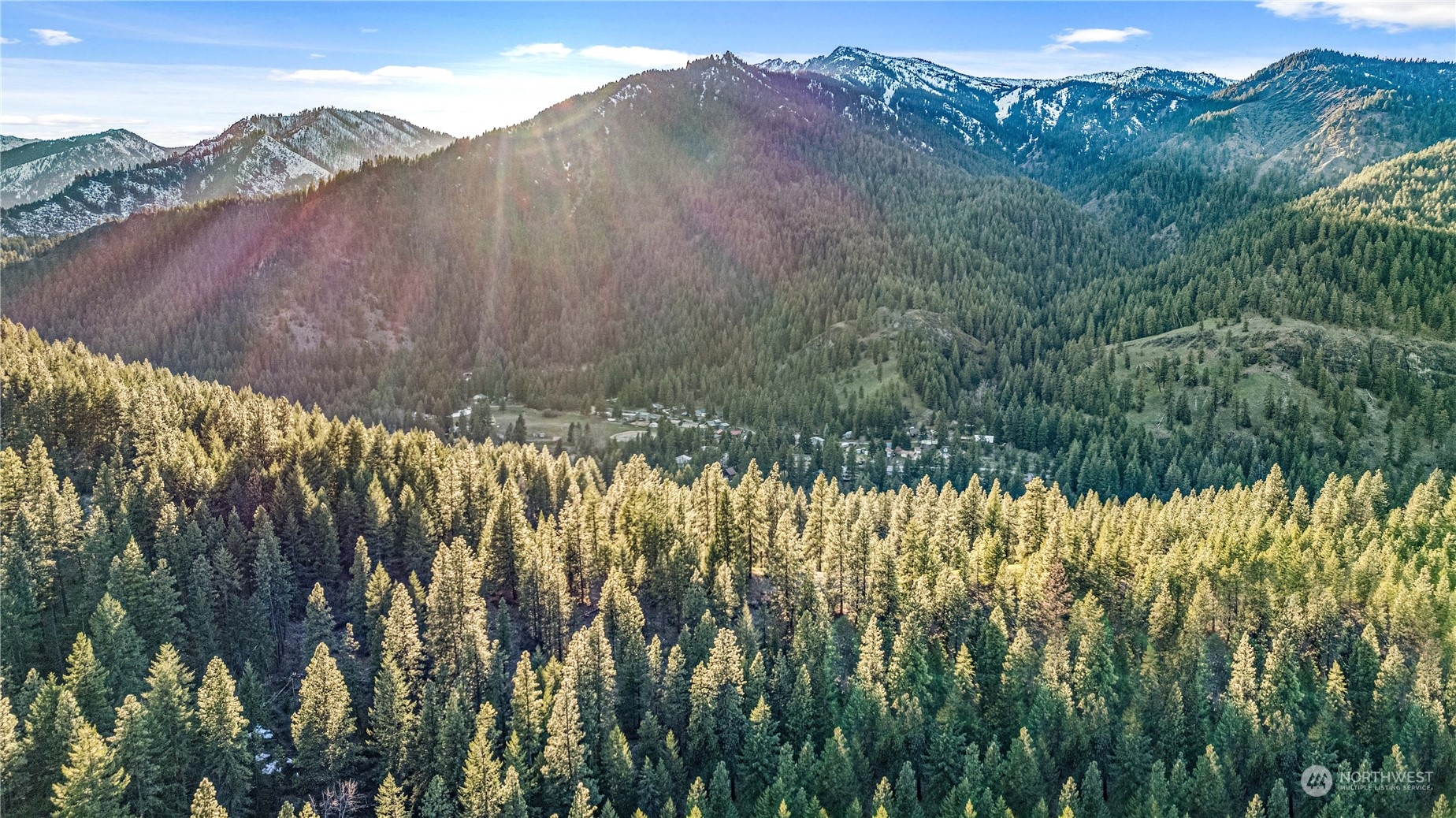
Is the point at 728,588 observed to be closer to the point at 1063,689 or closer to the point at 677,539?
the point at 677,539

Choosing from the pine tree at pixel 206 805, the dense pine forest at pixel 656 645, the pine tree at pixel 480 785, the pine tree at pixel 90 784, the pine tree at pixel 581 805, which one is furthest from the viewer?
the dense pine forest at pixel 656 645

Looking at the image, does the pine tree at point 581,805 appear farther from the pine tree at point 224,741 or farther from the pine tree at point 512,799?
the pine tree at point 224,741

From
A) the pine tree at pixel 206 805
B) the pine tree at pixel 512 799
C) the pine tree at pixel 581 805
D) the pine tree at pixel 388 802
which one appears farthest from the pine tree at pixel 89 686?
the pine tree at pixel 581 805

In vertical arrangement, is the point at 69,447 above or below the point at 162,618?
above

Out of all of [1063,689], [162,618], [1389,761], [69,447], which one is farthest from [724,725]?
[69,447]

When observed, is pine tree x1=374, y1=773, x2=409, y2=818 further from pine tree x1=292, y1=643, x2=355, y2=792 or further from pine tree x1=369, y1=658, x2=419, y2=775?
pine tree x1=292, y1=643, x2=355, y2=792

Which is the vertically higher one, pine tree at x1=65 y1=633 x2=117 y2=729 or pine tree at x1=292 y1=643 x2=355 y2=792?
pine tree at x1=65 y1=633 x2=117 y2=729

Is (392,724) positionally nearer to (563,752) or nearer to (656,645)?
(563,752)

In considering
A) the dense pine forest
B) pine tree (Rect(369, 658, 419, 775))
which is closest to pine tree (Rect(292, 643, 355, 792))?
the dense pine forest
